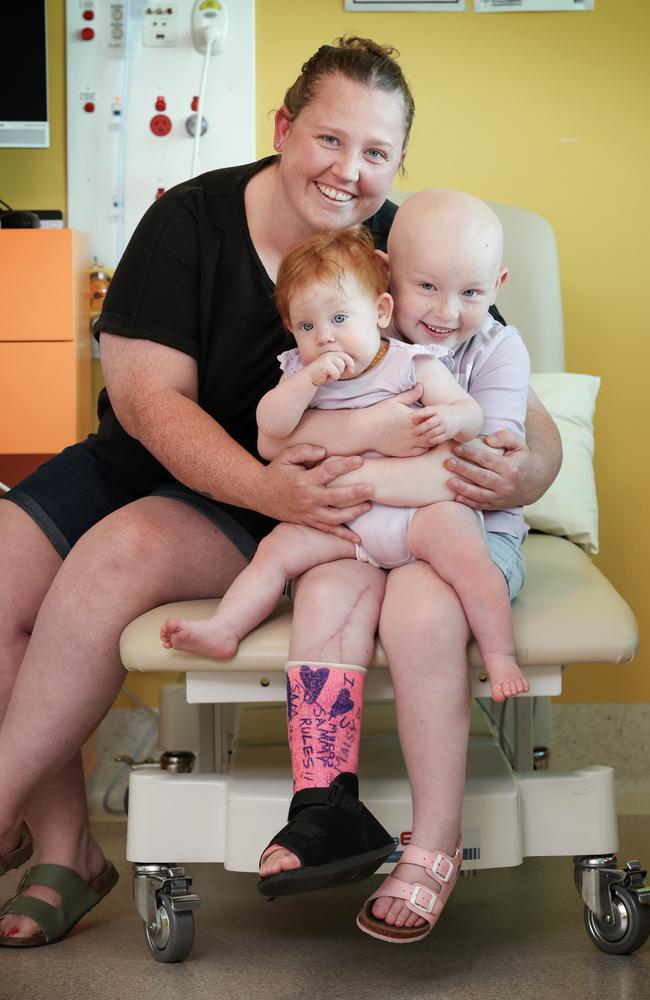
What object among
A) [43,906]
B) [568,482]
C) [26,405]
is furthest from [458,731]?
[26,405]

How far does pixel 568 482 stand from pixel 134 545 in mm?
800

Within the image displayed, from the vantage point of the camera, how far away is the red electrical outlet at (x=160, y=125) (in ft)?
8.05

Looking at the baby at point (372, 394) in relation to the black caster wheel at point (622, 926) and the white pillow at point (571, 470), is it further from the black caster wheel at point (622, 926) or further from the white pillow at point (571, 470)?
the white pillow at point (571, 470)

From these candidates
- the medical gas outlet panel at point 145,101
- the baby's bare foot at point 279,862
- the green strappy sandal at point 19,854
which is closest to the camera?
the baby's bare foot at point 279,862

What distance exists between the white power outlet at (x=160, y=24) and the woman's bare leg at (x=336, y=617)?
1.50 m

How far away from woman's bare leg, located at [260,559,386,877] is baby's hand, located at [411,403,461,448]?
17 centimetres

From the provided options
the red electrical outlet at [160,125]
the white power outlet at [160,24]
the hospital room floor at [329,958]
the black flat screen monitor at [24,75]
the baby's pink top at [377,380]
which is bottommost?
the hospital room floor at [329,958]

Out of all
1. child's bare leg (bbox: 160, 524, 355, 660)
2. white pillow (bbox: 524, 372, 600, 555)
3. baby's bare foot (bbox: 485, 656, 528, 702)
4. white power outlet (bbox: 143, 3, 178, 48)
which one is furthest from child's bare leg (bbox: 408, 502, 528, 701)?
white power outlet (bbox: 143, 3, 178, 48)

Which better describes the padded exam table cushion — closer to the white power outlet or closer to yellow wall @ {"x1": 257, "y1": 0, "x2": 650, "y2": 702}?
yellow wall @ {"x1": 257, "y1": 0, "x2": 650, "y2": 702}

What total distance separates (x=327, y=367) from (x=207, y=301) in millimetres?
327

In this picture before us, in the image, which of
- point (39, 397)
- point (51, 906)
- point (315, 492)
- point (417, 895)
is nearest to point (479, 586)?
point (315, 492)

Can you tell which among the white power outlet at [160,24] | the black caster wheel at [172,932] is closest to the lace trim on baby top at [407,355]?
the black caster wheel at [172,932]

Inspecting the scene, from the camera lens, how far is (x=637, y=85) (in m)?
2.47

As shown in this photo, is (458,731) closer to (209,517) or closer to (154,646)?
(154,646)
